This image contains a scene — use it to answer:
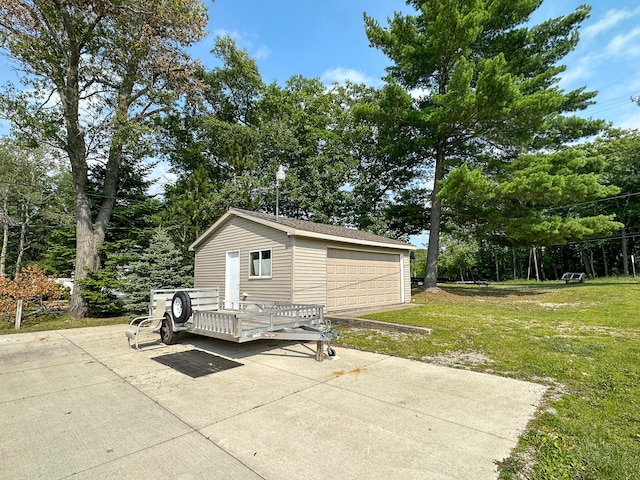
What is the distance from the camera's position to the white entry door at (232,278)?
11125 mm

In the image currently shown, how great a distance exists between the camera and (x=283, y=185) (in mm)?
20266

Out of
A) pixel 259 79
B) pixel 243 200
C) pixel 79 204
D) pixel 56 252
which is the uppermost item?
pixel 259 79

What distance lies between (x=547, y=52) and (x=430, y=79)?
231 inches

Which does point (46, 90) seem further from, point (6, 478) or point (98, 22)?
point (6, 478)

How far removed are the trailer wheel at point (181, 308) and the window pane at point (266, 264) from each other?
358 centimetres

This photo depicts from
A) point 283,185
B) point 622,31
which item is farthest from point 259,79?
point 622,31

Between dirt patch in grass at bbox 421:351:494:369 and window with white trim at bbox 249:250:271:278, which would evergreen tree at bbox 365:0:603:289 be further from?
dirt patch in grass at bbox 421:351:494:369

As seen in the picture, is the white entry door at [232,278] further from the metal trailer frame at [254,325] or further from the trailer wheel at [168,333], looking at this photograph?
the trailer wheel at [168,333]

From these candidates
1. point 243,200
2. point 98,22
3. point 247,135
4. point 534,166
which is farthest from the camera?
point 247,135

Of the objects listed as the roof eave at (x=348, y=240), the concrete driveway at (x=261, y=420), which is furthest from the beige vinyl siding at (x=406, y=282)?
the concrete driveway at (x=261, y=420)

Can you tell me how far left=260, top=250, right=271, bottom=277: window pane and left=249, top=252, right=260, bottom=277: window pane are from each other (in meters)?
0.25

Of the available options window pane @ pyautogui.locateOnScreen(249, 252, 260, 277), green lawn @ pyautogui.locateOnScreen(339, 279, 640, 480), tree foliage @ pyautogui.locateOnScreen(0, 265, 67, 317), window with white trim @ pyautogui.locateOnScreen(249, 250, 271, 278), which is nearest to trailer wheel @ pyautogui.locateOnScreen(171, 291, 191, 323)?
green lawn @ pyautogui.locateOnScreen(339, 279, 640, 480)

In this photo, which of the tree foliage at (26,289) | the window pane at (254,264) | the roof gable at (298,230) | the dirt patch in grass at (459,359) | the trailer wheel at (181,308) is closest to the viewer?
the dirt patch in grass at (459,359)

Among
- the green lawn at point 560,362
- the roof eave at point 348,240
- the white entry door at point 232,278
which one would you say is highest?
the roof eave at point 348,240
